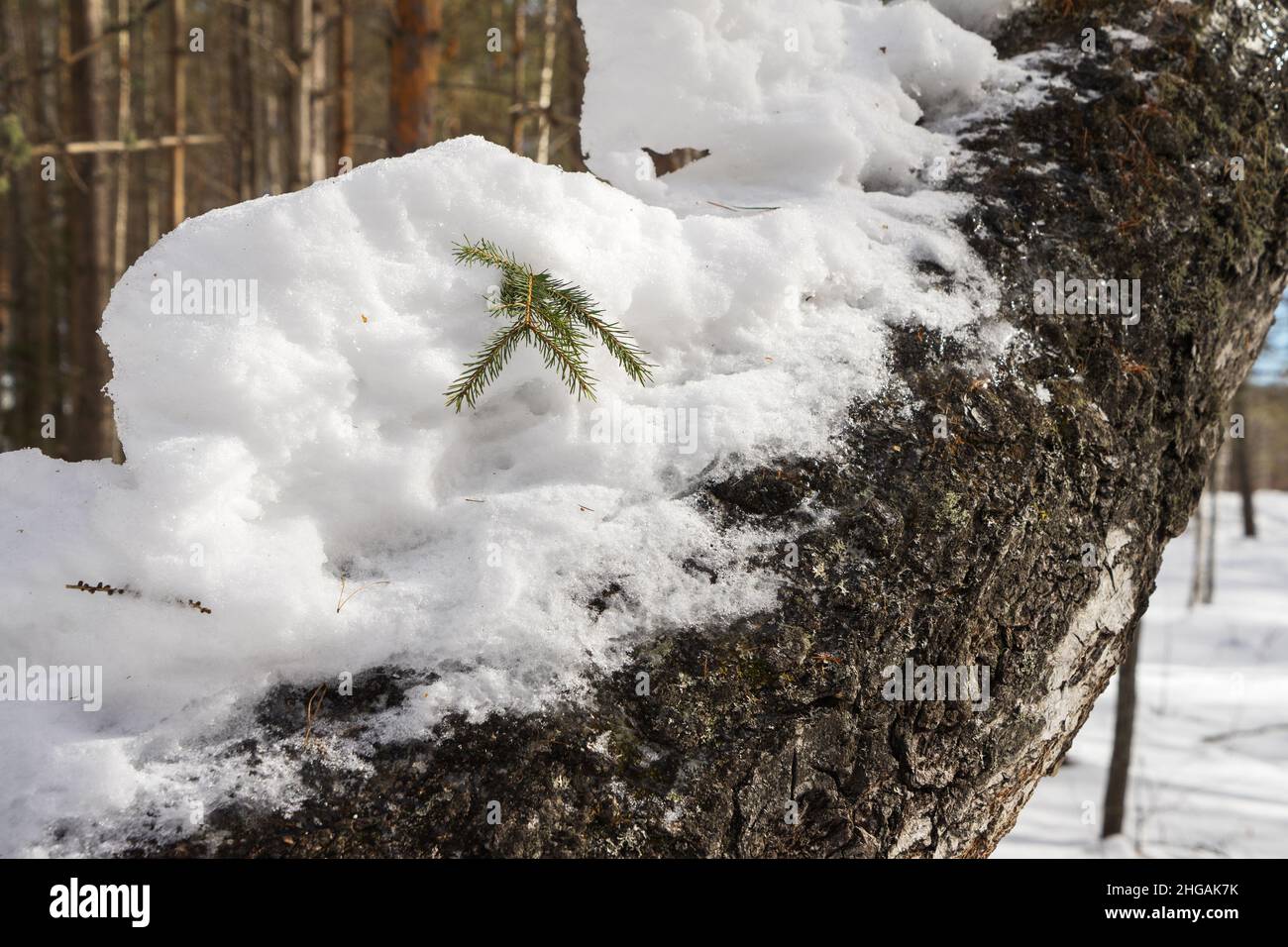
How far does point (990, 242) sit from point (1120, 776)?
7187 millimetres

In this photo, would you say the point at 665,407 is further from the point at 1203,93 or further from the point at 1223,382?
the point at 1203,93

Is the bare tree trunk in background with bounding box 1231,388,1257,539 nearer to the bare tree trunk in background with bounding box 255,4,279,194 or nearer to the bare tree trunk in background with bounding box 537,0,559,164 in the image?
the bare tree trunk in background with bounding box 537,0,559,164

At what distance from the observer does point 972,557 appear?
1623 mm

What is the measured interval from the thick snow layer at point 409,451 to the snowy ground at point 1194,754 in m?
3.27

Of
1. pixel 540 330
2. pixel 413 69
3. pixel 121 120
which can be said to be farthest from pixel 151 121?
pixel 540 330

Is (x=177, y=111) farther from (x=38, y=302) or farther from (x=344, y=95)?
(x=38, y=302)

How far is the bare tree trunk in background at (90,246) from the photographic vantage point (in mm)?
6973

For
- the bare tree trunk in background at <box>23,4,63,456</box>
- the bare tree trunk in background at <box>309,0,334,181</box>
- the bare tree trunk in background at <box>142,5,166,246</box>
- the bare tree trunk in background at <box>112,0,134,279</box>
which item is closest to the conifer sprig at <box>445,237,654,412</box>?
the bare tree trunk in background at <box>112,0,134,279</box>

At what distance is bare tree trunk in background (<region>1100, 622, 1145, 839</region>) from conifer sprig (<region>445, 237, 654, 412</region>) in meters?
6.77

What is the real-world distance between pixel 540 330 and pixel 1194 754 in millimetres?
10577

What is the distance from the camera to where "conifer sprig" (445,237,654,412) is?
5.33 ft

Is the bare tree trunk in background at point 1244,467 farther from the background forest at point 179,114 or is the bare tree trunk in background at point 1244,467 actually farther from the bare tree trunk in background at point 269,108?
the bare tree trunk in background at point 269,108

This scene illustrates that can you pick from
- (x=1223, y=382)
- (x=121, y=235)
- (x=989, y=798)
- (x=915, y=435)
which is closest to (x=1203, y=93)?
(x=1223, y=382)

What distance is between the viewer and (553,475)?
163cm
